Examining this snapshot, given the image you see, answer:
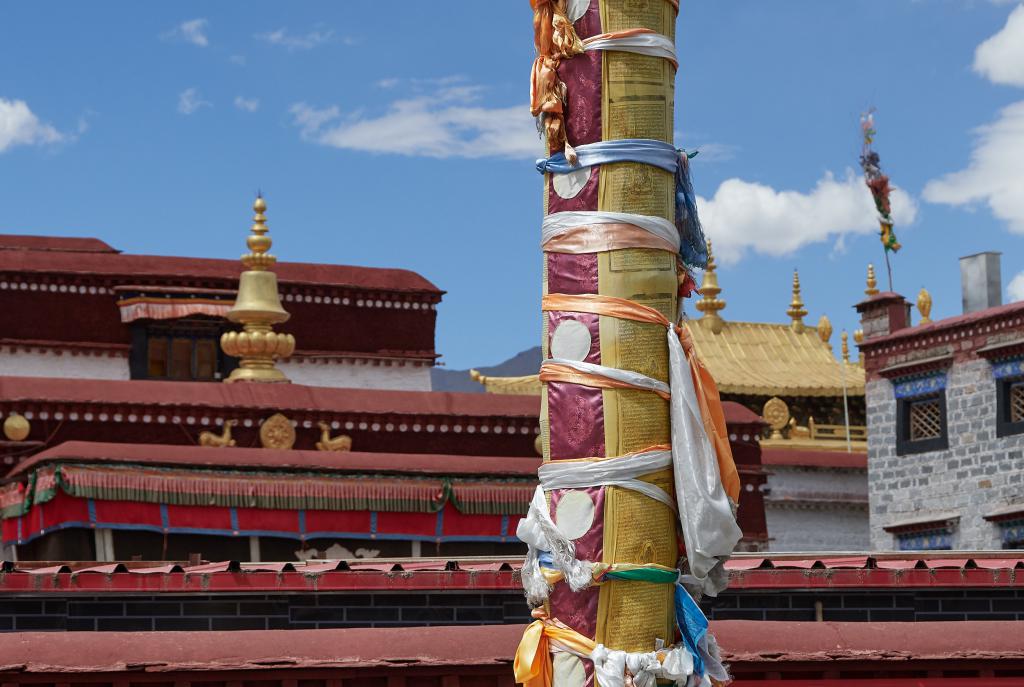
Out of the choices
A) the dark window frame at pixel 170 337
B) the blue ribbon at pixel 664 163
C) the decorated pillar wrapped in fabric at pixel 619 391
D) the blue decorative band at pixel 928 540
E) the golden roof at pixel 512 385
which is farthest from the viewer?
the golden roof at pixel 512 385

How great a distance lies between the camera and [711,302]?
131 ft

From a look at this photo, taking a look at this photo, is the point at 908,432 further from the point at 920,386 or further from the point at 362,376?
the point at 362,376

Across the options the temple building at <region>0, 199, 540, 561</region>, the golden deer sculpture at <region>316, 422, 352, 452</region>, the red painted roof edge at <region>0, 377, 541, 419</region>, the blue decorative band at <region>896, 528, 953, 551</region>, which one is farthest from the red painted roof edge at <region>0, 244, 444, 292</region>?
the blue decorative band at <region>896, 528, 953, 551</region>

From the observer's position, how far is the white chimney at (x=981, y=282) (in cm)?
2923

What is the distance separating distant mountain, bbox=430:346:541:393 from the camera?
17125 centimetres

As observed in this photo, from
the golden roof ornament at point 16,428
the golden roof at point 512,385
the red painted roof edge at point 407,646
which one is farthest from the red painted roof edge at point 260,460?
the golden roof at point 512,385

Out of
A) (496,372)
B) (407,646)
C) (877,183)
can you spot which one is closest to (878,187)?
(877,183)

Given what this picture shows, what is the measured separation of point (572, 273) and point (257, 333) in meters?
16.7

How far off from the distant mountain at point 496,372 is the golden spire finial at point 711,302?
12545 centimetres

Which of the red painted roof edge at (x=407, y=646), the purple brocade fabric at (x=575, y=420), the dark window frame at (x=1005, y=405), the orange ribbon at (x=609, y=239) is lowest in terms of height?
the red painted roof edge at (x=407, y=646)

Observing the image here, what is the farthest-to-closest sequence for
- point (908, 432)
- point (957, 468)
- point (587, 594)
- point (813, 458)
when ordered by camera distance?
point (813, 458) → point (908, 432) → point (957, 468) → point (587, 594)

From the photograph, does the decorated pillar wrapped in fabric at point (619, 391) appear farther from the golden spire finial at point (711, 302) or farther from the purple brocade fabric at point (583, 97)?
the golden spire finial at point (711, 302)

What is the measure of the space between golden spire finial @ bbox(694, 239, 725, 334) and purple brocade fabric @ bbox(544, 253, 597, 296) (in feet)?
109

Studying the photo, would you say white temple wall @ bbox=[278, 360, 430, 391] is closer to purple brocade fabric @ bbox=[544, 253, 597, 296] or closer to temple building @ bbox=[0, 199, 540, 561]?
temple building @ bbox=[0, 199, 540, 561]
